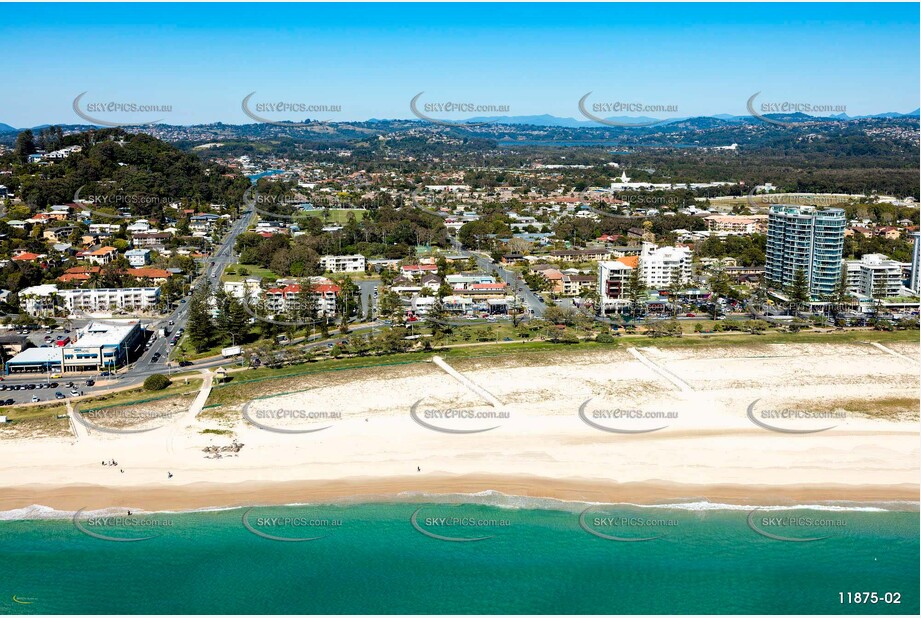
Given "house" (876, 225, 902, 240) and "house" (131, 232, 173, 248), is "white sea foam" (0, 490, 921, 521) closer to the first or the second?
"house" (131, 232, 173, 248)

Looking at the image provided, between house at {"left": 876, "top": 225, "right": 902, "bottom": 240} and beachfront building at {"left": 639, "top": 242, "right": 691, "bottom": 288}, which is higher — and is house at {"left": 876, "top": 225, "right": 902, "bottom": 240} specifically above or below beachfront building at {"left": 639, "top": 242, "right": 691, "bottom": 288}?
above

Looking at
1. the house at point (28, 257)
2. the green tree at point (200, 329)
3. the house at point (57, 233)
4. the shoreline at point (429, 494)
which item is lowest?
the shoreline at point (429, 494)

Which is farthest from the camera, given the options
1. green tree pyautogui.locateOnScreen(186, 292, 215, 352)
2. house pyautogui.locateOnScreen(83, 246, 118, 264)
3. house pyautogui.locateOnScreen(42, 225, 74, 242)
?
house pyautogui.locateOnScreen(42, 225, 74, 242)

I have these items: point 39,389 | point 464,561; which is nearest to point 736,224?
point 464,561

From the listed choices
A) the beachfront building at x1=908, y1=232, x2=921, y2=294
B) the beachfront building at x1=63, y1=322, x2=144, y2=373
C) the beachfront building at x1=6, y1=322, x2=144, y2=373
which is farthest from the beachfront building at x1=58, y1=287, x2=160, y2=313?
the beachfront building at x1=908, y1=232, x2=921, y2=294

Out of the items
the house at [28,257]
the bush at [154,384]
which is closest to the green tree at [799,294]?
the bush at [154,384]

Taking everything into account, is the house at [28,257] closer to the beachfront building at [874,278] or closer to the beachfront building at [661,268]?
the beachfront building at [661,268]

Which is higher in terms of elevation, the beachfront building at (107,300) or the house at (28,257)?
the house at (28,257)
